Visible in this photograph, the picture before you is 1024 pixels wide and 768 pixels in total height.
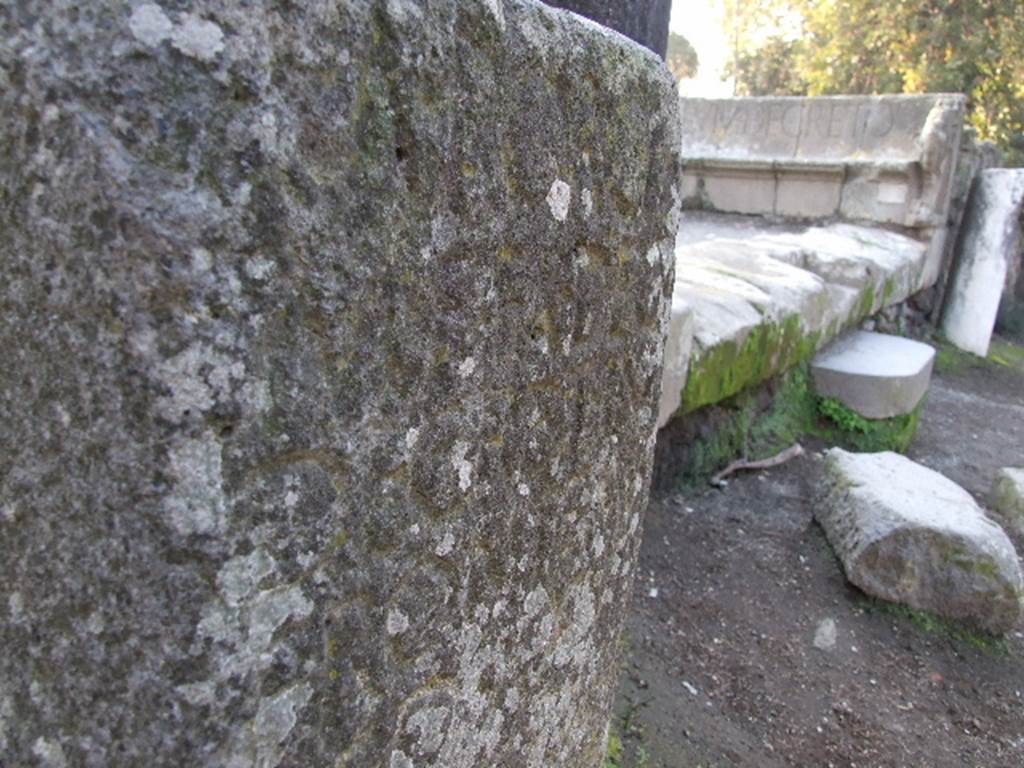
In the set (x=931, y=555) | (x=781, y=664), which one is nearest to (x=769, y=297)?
(x=931, y=555)

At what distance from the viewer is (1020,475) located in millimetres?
3141

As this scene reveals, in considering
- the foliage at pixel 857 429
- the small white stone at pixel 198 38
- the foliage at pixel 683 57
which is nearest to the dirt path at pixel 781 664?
the foliage at pixel 857 429

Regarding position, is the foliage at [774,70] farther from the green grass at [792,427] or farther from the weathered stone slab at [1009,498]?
the weathered stone slab at [1009,498]

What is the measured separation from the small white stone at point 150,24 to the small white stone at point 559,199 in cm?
35

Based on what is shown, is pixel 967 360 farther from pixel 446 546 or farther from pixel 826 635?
pixel 446 546

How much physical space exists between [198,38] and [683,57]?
20.1m

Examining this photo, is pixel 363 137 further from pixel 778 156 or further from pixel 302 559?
pixel 778 156

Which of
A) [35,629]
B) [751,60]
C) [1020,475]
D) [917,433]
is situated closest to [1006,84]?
[751,60]

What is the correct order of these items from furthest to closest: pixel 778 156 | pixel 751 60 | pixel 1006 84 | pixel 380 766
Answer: pixel 751 60 → pixel 1006 84 → pixel 778 156 → pixel 380 766

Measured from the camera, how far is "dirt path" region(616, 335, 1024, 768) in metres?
1.73

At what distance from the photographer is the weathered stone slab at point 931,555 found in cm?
213

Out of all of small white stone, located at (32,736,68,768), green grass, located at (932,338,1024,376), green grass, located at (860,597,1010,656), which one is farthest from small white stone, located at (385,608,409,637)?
green grass, located at (932,338,1024,376)

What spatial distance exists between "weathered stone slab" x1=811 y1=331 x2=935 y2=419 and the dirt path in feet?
2.57

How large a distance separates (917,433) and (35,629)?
159 inches
